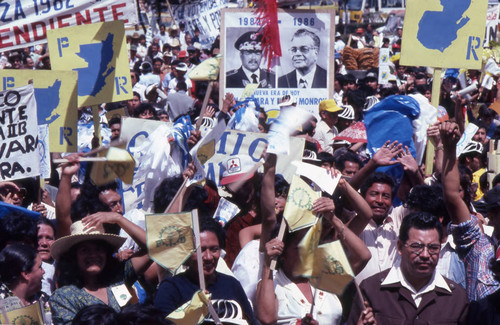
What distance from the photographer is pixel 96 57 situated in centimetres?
749

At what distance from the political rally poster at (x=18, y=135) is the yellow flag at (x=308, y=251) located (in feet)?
7.56

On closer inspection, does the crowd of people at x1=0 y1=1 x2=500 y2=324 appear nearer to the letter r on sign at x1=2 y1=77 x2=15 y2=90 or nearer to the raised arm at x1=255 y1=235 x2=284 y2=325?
the raised arm at x1=255 y1=235 x2=284 y2=325

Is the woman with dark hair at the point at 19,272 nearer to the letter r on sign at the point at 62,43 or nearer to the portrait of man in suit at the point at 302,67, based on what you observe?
the letter r on sign at the point at 62,43

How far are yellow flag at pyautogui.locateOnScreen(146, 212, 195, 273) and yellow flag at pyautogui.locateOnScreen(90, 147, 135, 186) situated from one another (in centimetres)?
116

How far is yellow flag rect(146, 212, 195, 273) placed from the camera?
424cm

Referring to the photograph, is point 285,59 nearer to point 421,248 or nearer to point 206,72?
point 206,72

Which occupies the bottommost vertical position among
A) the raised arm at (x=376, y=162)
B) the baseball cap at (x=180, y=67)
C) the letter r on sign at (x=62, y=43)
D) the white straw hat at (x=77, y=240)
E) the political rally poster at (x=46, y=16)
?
the baseball cap at (x=180, y=67)

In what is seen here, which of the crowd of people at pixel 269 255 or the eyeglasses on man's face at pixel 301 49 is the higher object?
Result: the eyeglasses on man's face at pixel 301 49

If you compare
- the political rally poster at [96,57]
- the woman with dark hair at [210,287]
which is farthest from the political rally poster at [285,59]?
the woman with dark hair at [210,287]

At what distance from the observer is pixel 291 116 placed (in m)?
4.34

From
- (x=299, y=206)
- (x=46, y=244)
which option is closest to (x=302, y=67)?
(x=46, y=244)

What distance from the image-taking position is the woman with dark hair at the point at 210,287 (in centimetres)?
420

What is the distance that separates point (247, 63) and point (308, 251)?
4.82 meters

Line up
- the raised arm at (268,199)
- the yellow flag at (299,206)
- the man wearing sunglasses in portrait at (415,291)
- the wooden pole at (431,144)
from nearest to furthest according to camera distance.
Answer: the man wearing sunglasses in portrait at (415,291) → the yellow flag at (299,206) → the raised arm at (268,199) → the wooden pole at (431,144)
